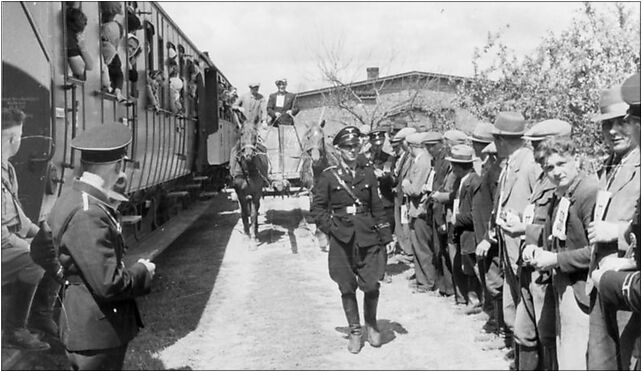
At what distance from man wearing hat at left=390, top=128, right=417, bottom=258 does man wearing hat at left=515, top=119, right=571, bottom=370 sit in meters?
4.69

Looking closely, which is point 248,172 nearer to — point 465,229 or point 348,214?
point 465,229

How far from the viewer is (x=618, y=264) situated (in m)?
3.52

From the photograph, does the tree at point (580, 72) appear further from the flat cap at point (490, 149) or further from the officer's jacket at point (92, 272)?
the officer's jacket at point (92, 272)

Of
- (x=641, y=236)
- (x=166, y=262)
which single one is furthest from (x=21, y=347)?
(x=166, y=262)

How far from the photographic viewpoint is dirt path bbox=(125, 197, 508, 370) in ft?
20.0

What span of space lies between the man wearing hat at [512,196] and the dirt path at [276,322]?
30.9 inches

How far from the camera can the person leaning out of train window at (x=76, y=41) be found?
5.15m

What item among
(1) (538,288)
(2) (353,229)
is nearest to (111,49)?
(2) (353,229)

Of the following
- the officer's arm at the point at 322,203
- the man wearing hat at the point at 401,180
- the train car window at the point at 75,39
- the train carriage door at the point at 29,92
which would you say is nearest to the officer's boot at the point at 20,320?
the train carriage door at the point at 29,92

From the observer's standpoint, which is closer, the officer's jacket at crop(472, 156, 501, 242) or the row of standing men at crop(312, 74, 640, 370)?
the row of standing men at crop(312, 74, 640, 370)

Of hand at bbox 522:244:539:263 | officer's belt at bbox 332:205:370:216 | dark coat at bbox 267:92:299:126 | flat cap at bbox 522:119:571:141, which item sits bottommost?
hand at bbox 522:244:539:263

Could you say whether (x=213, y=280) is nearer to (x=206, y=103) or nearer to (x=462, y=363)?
(x=462, y=363)

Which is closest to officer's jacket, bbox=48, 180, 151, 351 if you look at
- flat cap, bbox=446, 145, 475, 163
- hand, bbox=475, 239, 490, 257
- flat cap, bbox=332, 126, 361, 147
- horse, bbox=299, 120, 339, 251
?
flat cap, bbox=332, 126, 361, 147

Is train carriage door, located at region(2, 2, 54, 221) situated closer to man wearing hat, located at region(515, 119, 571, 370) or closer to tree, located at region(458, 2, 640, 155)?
man wearing hat, located at region(515, 119, 571, 370)
